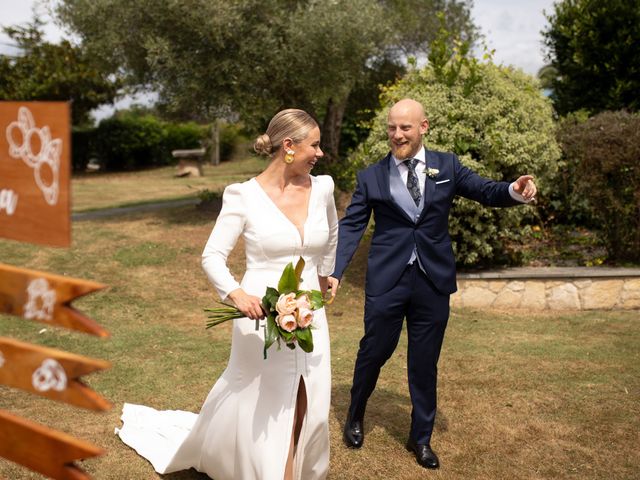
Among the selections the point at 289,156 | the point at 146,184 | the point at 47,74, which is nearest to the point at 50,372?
the point at 289,156

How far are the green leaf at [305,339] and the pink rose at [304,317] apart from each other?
0.05 m

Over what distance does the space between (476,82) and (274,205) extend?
6.51m

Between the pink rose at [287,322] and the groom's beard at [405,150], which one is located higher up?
the groom's beard at [405,150]

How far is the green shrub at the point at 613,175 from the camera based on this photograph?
9.84 meters

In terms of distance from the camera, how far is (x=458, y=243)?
33.0 ft

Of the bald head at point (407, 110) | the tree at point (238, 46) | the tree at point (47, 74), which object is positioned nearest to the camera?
the bald head at point (407, 110)

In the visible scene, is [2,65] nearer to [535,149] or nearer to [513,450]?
[535,149]

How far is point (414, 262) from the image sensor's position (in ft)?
17.5

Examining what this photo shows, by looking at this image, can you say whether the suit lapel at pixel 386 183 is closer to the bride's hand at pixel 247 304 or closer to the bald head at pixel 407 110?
the bald head at pixel 407 110

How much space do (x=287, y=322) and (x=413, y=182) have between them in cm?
182

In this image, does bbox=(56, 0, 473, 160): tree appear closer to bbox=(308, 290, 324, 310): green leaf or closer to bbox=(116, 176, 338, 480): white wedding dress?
bbox=(116, 176, 338, 480): white wedding dress

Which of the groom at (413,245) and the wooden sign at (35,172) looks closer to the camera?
the wooden sign at (35,172)

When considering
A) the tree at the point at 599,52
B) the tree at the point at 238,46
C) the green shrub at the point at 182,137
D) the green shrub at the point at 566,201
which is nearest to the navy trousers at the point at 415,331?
the green shrub at the point at 566,201

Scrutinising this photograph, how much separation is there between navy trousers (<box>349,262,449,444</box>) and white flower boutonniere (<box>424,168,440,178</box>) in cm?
66
